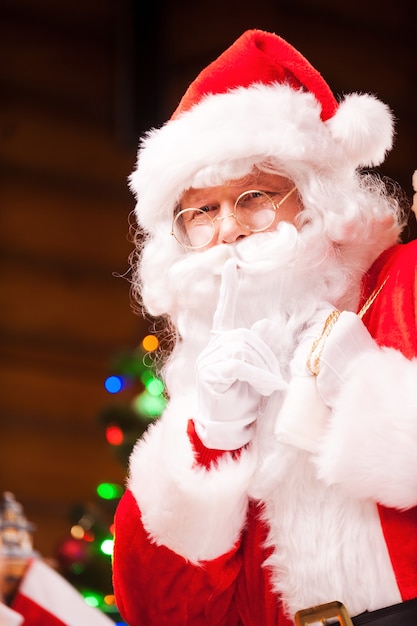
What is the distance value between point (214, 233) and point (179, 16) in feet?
8.42

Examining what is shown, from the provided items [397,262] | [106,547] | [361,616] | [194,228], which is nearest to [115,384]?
[106,547]

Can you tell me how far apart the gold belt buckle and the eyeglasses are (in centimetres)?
59

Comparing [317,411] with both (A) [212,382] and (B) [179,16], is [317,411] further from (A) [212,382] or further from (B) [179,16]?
(B) [179,16]

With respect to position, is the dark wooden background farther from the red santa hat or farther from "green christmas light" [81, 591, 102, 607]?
the red santa hat

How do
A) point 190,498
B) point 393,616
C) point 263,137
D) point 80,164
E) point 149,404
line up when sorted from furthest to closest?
point 80,164 < point 149,404 < point 263,137 < point 190,498 < point 393,616

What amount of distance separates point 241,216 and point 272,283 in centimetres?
13

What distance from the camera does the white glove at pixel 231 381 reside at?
1362 mm

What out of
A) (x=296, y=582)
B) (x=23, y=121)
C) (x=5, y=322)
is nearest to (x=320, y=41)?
(x=23, y=121)

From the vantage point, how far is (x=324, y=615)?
4.27 feet

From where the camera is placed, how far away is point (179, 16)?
388 cm

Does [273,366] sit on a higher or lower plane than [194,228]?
lower

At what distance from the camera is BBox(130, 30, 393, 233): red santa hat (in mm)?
1552

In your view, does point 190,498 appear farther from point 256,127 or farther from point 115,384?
point 115,384

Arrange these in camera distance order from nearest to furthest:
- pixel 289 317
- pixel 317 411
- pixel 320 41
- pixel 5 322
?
pixel 317 411
pixel 289 317
pixel 320 41
pixel 5 322
